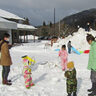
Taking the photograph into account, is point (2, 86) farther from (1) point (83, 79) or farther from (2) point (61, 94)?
(1) point (83, 79)

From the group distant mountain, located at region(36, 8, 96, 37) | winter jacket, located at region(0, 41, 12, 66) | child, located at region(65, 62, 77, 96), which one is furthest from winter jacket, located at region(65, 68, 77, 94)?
distant mountain, located at region(36, 8, 96, 37)

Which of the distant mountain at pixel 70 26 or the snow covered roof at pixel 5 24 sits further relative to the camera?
the distant mountain at pixel 70 26

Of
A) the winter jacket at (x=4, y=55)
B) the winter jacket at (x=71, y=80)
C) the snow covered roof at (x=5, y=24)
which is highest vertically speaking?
the snow covered roof at (x=5, y=24)

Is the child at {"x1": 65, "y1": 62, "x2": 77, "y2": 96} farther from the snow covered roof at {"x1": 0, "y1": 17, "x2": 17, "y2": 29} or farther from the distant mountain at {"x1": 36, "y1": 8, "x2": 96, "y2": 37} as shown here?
the distant mountain at {"x1": 36, "y1": 8, "x2": 96, "y2": 37}

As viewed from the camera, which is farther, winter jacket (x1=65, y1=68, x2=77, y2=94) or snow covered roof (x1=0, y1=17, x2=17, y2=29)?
snow covered roof (x1=0, y1=17, x2=17, y2=29)

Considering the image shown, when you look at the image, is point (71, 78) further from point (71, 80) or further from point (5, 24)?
point (5, 24)

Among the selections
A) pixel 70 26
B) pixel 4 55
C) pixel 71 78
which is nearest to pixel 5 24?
pixel 4 55

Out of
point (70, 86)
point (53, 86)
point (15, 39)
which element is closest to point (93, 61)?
point (70, 86)

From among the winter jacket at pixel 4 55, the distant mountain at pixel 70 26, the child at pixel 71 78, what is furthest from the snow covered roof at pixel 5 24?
the child at pixel 71 78

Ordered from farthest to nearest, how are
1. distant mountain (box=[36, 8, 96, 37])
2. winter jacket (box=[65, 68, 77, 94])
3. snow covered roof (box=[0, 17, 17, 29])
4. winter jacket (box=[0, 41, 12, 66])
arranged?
distant mountain (box=[36, 8, 96, 37])
snow covered roof (box=[0, 17, 17, 29])
winter jacket (box=[0, 41, 12, 66])
winter jacket (box=[65, 68, 77, 94])

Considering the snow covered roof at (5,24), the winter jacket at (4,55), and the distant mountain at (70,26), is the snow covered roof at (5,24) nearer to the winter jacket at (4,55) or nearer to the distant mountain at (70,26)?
the distant mountain at (70,26)

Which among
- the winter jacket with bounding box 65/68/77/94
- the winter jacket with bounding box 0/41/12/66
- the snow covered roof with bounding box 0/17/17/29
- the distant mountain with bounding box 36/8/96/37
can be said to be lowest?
the winter jacket with bounding box 65/68/77/94

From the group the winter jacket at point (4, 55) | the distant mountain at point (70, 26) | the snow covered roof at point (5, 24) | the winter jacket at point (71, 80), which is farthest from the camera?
the distant mountain at point (70, 26)

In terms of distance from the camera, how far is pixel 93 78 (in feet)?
13.8
